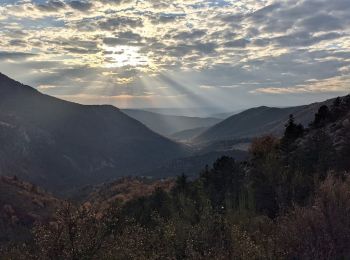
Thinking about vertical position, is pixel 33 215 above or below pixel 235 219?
below

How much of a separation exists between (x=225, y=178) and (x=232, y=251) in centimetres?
6092

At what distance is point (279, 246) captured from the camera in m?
22.1

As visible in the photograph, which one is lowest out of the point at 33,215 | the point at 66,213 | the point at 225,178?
the point at 33,215

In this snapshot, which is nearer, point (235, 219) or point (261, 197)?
point (235, 219)

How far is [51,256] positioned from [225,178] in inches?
2521

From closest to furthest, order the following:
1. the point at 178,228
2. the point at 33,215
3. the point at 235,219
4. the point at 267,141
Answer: the point at 178,228, the point at 235,219, the point at 267,141, the point at 33,215

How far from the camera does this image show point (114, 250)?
22562 mm

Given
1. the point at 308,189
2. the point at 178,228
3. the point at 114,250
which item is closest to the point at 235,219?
the point at 178,228

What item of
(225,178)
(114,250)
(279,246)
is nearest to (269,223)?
(279,246)

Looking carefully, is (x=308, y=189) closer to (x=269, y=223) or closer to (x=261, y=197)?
(x=261, y=197)

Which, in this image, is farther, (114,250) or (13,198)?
(13,198)

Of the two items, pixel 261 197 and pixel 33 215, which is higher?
pixel 261 197

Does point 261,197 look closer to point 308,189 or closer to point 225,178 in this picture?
point 308,189

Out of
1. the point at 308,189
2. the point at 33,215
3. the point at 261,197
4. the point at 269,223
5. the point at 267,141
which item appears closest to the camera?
the point at 269,223
